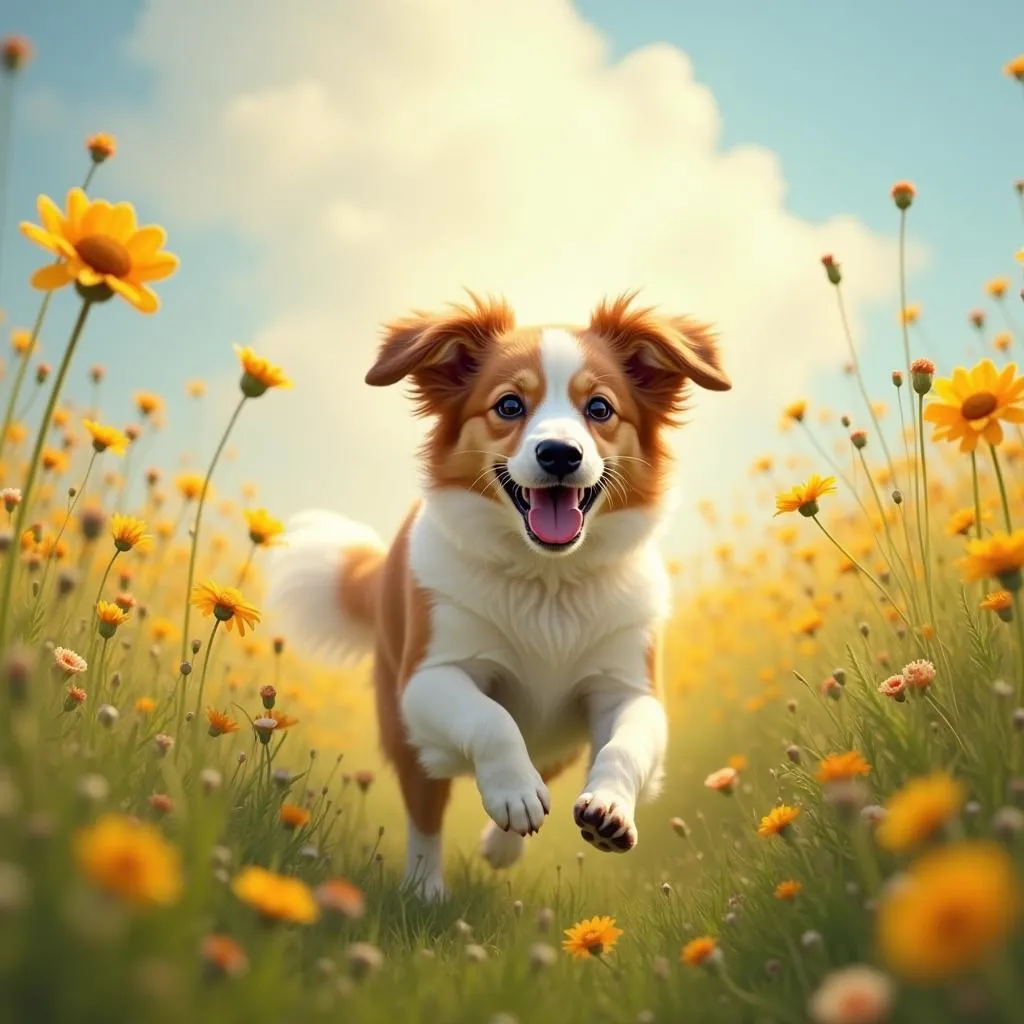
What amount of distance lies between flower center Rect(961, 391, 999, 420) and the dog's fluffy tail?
289 cm

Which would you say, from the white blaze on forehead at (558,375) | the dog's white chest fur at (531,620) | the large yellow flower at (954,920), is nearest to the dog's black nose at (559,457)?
the white blaze on forehead at (558,375)

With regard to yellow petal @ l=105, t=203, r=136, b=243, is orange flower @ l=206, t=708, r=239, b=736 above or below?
below

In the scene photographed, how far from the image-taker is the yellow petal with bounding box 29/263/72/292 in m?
2.09

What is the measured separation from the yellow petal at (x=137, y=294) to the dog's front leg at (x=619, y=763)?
5.12 ft

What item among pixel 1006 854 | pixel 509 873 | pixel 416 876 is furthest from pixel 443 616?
pixel 1006 854

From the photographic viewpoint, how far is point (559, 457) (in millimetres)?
3107

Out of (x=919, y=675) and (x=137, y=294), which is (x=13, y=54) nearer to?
(x=137, y=294)

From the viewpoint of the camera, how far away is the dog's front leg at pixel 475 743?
9.41 ft

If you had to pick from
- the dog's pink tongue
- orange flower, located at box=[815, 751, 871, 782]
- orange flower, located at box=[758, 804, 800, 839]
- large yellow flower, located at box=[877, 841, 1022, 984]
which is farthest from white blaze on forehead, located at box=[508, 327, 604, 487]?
large yellow flower, located at box=[877, 841, 1022, 984]

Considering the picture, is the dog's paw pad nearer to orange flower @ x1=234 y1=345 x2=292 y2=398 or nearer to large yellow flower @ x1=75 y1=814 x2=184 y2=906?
orange flower @ x1=234 y1=345 x2=292 y2=398

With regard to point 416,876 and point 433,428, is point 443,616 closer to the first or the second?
point 433,428

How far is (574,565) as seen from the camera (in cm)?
364

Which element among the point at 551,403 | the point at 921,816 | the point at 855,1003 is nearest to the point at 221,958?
the point at 855,1003

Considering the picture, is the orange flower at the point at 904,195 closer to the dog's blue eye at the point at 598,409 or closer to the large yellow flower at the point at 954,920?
the dog's blue eye at the point at 598,409
